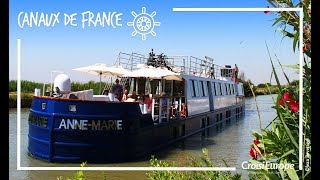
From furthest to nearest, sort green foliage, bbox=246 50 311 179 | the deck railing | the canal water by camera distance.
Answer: the deck railing, the canal water, green foliage, bbox=246 50 311 179

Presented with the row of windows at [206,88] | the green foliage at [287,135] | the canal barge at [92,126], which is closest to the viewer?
the green foliage at [287,135]

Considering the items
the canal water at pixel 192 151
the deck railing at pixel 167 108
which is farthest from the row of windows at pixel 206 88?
the canal water at pixel 192 151

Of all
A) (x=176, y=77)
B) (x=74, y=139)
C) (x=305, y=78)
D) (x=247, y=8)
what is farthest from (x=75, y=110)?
(x=305, y=78)

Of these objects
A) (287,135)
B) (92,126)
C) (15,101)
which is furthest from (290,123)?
(92,126)

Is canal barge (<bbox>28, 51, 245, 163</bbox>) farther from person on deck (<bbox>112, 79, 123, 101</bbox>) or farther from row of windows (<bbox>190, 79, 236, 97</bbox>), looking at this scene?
row of windows (<bbox>190, 79, 236, 97</bbox>)

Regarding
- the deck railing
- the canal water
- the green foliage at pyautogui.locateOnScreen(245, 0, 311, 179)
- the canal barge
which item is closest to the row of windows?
the deck railing

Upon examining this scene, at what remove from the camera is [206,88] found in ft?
39.7

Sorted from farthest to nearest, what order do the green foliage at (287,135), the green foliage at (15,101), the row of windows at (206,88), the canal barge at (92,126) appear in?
1. the row of windows at (206,88)
2. the canal barge at (92,126)
3. the green foliage at (15,101)
4. the green foliage at (287,135)

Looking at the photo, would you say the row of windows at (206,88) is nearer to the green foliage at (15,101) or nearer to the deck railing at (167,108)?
the deck railing at (167,108)

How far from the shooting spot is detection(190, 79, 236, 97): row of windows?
1086cm

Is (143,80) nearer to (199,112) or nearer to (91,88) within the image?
(199,112)

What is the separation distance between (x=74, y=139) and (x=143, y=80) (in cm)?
321

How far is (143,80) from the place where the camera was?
10000 mm

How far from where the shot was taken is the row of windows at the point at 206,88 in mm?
10865
